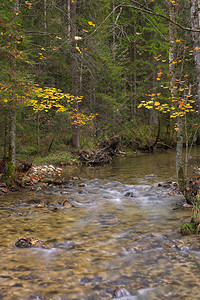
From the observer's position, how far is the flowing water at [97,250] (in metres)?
3.11

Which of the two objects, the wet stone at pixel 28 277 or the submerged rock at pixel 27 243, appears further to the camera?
the submerged rock at pixel 27 243

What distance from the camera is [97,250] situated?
13.9ft

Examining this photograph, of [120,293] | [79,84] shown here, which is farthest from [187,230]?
[79,84]

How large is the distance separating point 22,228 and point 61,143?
13418mm

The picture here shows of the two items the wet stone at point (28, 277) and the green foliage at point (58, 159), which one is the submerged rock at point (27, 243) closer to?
the wet stone at point (28, 277)

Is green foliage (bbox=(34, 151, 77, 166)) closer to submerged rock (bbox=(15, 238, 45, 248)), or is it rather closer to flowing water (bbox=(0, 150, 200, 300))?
flowing water (bbox=(0, 150, 200, 300))

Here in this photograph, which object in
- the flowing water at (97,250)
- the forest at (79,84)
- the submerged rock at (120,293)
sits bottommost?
the flowing water at (97,250)

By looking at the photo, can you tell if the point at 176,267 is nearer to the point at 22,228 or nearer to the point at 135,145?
the point at 22,228

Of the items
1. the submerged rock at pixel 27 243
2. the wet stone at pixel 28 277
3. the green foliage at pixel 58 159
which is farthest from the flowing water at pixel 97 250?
the green foliage at pixel 58 159

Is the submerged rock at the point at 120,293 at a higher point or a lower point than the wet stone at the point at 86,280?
higher

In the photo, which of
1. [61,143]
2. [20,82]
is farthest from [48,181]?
[61,143]

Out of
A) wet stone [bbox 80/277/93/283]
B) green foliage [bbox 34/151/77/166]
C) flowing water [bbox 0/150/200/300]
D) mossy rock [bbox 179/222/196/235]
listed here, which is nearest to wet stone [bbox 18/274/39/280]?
flowing water [bbox 0/150/200/300]

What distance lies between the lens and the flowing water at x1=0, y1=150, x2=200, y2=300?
3.11m

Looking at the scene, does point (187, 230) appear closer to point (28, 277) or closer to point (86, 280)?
point (86, 280)
